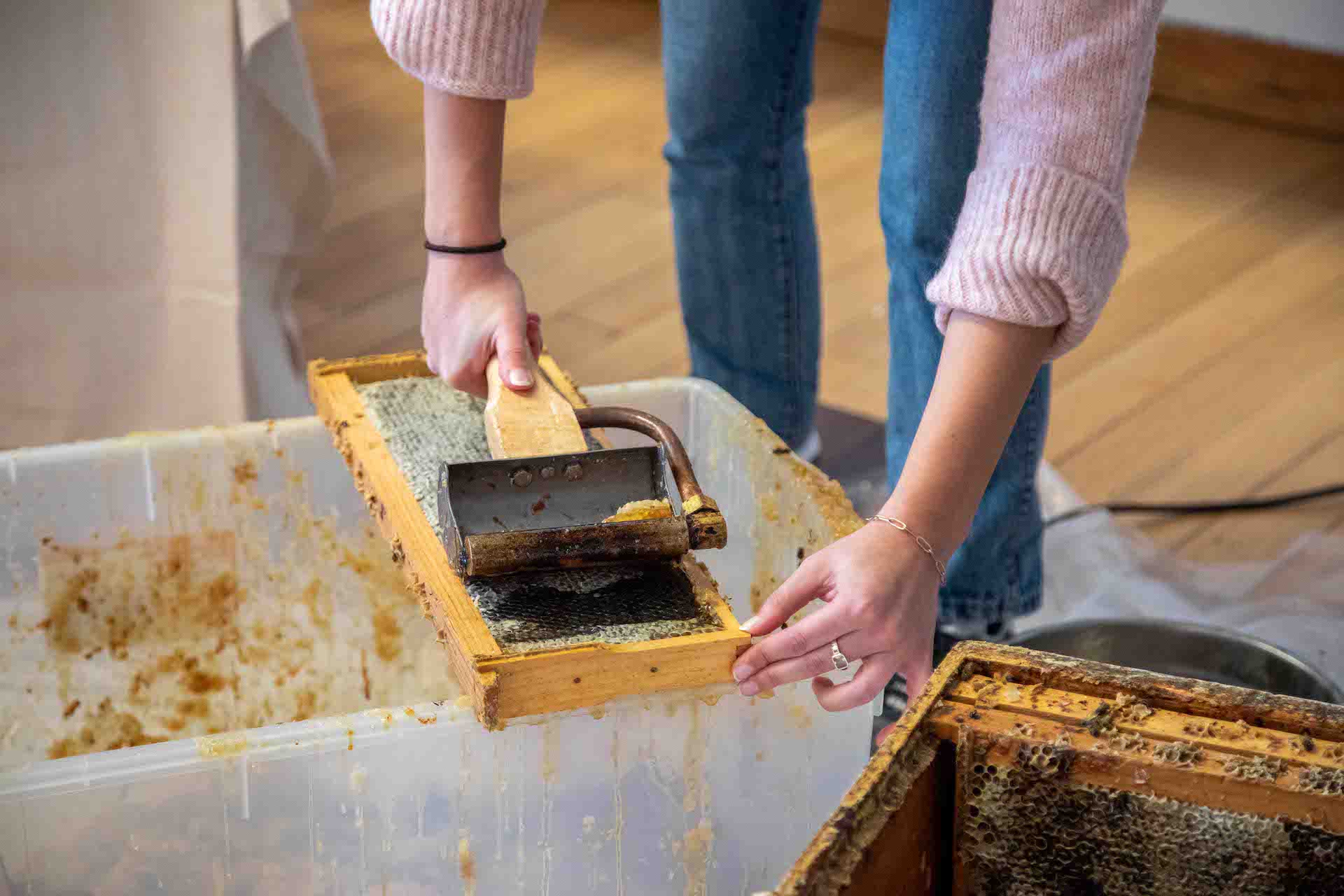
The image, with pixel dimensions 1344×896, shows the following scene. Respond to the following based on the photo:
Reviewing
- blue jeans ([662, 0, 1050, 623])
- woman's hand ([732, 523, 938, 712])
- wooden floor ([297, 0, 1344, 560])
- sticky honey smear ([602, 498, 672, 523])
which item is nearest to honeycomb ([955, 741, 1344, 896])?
woman's hand ([732, 523, 938, 712])

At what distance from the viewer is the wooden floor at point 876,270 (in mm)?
1509

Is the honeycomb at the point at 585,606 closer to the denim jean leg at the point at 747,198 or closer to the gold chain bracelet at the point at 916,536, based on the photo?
the gold chain bracelet at the point at 916,536

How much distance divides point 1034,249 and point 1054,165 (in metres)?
0.04

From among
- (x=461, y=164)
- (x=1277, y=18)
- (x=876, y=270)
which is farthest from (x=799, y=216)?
(x=1277, y=18)

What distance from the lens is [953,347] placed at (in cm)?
68

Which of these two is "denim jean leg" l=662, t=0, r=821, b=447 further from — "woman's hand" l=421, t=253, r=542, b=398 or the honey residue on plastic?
the honey residue on plastic

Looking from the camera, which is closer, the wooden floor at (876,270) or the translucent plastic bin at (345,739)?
the translucent plastic bin at (345,739)

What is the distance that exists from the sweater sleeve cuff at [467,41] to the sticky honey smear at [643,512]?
0.25 metres

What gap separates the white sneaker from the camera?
126 centimetres

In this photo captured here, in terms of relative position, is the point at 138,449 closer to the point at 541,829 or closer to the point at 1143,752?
the point at 541,829

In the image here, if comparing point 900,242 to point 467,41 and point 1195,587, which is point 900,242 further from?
point 1195,587

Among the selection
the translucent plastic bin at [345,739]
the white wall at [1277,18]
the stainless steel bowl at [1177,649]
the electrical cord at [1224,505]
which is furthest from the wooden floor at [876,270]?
the translucent plastic bin at [345,739]

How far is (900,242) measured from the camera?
96 cm

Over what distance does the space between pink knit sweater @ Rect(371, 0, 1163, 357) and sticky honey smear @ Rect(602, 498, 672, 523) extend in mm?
169
